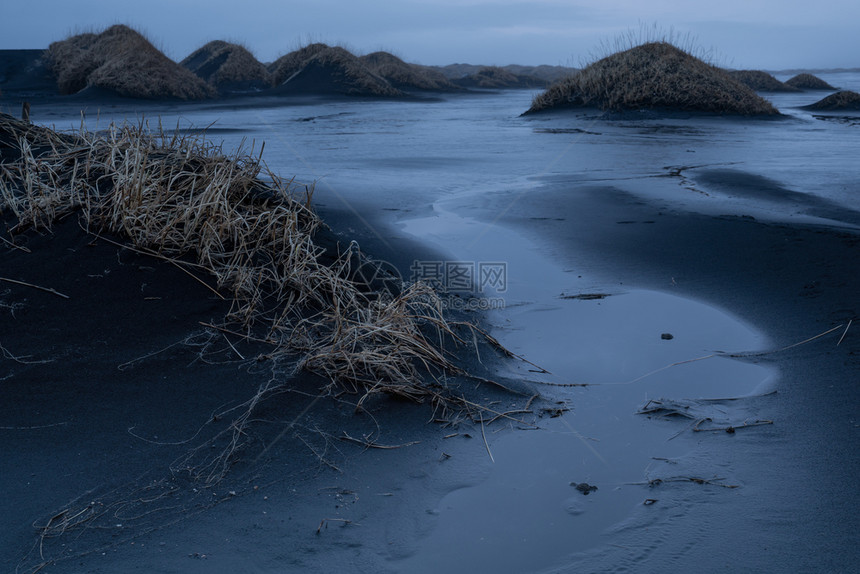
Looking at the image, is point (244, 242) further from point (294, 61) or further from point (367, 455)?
point (294, 61)

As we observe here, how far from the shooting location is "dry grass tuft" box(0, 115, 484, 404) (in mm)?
2805

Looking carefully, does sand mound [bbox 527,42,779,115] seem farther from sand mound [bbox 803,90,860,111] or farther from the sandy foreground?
the sandy foreground

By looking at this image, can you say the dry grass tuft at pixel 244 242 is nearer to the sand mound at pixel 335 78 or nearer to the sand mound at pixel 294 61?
the sand mound at pixel 335 78

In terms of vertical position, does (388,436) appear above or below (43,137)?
below

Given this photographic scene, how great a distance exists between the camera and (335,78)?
26.2 metres

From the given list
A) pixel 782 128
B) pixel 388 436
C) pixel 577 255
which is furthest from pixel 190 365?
pixel 782 128

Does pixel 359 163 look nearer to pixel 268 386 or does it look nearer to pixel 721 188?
pixel 721 188

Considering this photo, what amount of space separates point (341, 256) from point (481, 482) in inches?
70.4

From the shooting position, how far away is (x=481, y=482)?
7.12ft

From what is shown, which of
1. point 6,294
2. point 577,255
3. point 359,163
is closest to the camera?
point 6,294

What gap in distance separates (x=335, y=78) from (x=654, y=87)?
14.0 meters

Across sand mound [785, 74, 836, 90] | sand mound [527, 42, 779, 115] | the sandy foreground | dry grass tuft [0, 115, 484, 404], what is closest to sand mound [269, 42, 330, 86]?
sand mound [527, 42, 779, 115]

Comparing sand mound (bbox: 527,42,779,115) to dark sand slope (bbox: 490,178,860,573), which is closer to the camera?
dark sand slope (bbox: 490,178,860,573)

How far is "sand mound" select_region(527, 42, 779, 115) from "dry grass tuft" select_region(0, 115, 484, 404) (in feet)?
44.0
